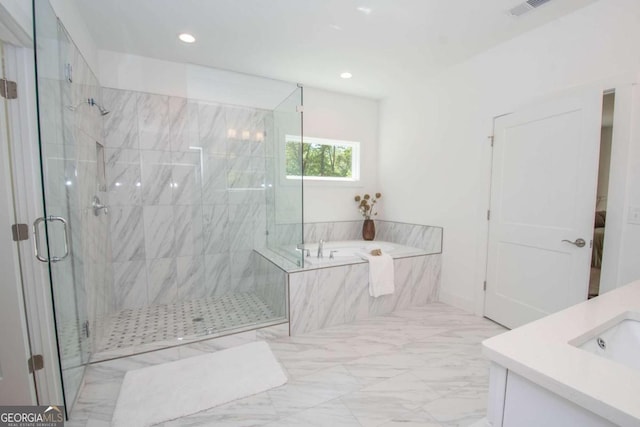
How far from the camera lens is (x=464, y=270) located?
3.07 metres

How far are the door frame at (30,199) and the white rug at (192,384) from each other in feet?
1.45

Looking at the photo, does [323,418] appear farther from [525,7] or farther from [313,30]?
[525,7]

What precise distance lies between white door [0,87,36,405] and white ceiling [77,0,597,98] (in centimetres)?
140

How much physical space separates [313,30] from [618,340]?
8.73ft

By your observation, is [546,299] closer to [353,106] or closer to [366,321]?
[366,321]

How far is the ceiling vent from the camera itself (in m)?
1.99

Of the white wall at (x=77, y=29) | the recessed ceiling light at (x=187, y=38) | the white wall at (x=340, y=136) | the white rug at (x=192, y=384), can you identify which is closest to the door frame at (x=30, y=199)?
the white rug at (x=192, y=384)

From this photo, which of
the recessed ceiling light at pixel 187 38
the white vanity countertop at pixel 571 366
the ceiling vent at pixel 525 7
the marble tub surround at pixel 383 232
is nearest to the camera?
the white vanity countertop at pixel 571 366

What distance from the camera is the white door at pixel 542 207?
81.9 inches

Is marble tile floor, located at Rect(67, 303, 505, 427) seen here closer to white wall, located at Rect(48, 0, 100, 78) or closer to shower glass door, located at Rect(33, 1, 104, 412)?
shower glass door, located at Rect(33, 1, 104, 412)

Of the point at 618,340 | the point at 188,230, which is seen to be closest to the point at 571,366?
the point at 618,340

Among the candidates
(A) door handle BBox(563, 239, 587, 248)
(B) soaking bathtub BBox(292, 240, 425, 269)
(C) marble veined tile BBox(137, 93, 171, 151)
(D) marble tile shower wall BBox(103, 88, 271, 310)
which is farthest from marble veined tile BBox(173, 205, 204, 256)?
(A) door handle BBox(563, 239, 587, 248)

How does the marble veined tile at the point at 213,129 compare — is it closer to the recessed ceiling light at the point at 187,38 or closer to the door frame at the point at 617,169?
the recessed ceiling light at the point at 187,38

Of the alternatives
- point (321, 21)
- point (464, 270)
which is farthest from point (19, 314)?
point (464, 270)
